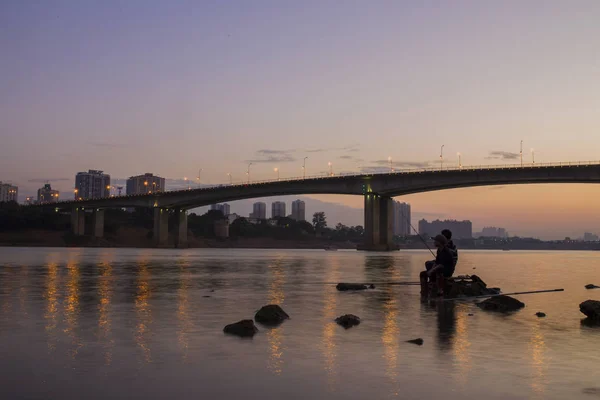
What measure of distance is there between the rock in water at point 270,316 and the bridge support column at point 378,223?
104m

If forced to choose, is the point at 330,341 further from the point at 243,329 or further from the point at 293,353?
the point at 243,329

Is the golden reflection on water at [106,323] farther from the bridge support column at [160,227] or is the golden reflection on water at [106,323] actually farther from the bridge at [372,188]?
the bridge support column at [160,227]

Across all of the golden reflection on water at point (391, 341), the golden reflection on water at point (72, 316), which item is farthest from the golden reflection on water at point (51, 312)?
the golden reflection on water at point (391, 341)

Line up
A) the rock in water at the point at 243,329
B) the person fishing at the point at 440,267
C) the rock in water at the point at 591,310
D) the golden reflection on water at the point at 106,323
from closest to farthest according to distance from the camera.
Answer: the golden reflection on water at the point at 106,323
the rock in water at the point at 243,329
the rock in water at the point at 591,310
the person fishing at the point at 440,267

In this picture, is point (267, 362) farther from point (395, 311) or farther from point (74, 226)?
point (74, 226)

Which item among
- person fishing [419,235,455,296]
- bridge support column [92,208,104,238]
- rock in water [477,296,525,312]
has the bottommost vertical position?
rock in water [477,296,525,312]

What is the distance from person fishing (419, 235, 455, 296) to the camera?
20375mm

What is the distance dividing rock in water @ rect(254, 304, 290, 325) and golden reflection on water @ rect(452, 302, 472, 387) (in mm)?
4441

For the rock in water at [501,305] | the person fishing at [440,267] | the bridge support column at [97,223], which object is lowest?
the rock in water at [501,305]

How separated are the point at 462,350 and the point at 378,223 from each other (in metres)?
111

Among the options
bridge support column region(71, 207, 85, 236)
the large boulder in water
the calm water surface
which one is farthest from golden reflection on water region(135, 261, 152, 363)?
bridge support column region(71, 207, 85, 236)

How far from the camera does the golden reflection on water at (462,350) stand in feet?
30.4

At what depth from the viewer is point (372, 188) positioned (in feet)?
391

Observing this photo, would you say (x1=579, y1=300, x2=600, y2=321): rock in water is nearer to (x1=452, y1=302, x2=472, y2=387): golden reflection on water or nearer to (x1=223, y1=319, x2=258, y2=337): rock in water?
(x1=452, y1=302, x2=472, y2=387): golden reflection on water
